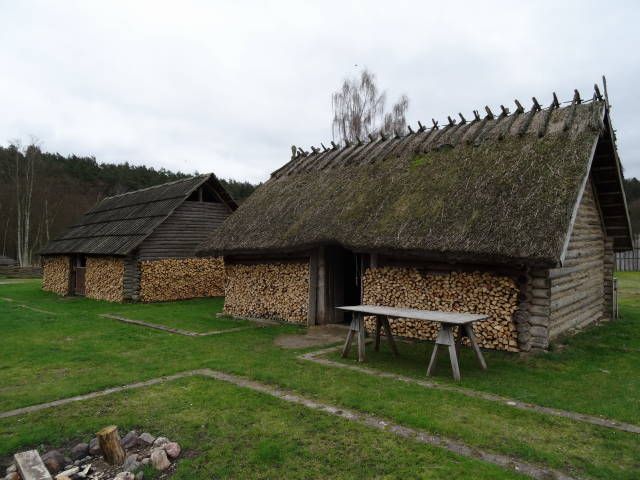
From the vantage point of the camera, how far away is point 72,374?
296 inches

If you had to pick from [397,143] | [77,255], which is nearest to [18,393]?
[397,143]

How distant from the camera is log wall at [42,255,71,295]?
21578 millimetres

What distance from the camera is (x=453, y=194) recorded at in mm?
9758

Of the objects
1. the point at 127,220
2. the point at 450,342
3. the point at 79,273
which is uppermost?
the point at 127,220

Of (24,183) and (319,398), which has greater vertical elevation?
(24,183)

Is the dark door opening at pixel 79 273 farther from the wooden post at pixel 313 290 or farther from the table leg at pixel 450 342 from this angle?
the table leg at pixel 450 342

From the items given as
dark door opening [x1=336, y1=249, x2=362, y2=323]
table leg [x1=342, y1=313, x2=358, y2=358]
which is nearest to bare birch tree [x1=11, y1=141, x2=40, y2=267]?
dark door opening [x1=336, y1=249, x2=362, y2=323]

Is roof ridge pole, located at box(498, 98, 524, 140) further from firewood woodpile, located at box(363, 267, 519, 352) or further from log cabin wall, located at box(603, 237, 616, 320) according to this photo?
log cabin wall, located at box(603, 237, 616, 320)

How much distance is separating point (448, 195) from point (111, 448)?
303 inches

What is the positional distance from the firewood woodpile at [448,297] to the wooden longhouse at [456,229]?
0.02m

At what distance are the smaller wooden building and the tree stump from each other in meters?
13.6

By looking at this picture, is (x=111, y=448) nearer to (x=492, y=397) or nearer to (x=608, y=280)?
(x=492, y=397)

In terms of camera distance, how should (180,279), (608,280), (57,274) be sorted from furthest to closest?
(57,274), (180,279), (608,280)

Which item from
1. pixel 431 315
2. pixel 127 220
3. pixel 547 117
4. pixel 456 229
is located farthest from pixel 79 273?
pixel 547 117
